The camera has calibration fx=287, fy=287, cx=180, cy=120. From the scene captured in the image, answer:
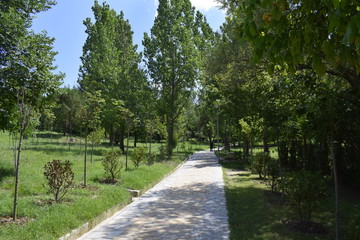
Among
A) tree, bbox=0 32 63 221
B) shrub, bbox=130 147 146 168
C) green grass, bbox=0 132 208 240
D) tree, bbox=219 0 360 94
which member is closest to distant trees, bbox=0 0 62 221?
tree, bbox=0 32 63 221

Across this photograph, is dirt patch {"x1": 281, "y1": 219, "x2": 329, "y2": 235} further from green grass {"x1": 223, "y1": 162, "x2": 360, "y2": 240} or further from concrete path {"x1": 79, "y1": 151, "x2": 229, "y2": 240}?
concrete path {"x1": 79, "y1": 151, "x2": 229, "y2": 240}

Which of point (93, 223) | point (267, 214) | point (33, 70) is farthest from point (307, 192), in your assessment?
point (33, 70)

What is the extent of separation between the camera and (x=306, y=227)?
662 centimetres

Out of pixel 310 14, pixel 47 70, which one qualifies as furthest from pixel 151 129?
pixel 310 14

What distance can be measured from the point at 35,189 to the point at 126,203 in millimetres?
2880

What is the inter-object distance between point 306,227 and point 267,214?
51.7 inches

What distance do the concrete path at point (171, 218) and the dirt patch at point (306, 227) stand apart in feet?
4.95

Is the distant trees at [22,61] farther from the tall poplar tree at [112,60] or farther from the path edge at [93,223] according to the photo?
the tall poplar tree at [112,60]

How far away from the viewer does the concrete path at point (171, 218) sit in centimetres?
616

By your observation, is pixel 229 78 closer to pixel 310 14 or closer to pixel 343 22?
pixel 310 14

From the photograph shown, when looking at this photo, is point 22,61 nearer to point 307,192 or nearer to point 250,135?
point 307,192

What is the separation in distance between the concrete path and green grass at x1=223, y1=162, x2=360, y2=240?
34 centimetres

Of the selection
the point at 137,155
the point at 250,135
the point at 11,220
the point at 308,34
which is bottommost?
the point at 11,220

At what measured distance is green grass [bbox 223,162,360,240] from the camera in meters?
6.10
